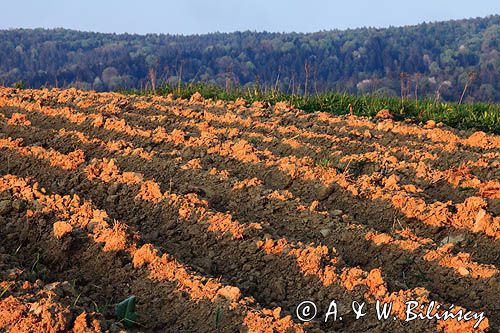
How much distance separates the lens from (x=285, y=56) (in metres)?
39.8

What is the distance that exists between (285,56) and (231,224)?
121 ft

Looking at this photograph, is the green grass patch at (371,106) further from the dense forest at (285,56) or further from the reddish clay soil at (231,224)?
the dense forest at (285,56)

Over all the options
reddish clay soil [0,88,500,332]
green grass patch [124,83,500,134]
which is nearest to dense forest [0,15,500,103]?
green grass patch [124,83,500,134]

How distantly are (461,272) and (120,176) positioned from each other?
2.45m

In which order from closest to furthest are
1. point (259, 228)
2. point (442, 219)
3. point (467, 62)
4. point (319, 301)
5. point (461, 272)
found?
point (319, 301), point (461, 272), point (259, 228), point (442, 219), point (467, 62)

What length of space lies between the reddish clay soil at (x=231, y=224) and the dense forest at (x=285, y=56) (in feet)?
63.9

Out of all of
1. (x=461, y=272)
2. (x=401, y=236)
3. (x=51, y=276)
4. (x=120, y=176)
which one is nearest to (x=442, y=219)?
(x=401, y=236)

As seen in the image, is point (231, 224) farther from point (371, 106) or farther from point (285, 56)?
point (285, 56)

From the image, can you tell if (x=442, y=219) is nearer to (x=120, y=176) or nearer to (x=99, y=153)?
(x=120, y=176)

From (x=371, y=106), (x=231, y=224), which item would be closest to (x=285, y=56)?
(x=371, y=106)

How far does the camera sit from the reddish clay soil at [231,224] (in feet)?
9.98

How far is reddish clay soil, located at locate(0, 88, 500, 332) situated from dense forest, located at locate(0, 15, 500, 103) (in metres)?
19.5

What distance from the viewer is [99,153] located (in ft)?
17.2

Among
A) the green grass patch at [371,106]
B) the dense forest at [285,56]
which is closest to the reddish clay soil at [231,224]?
the green grass patch at [371,106]
